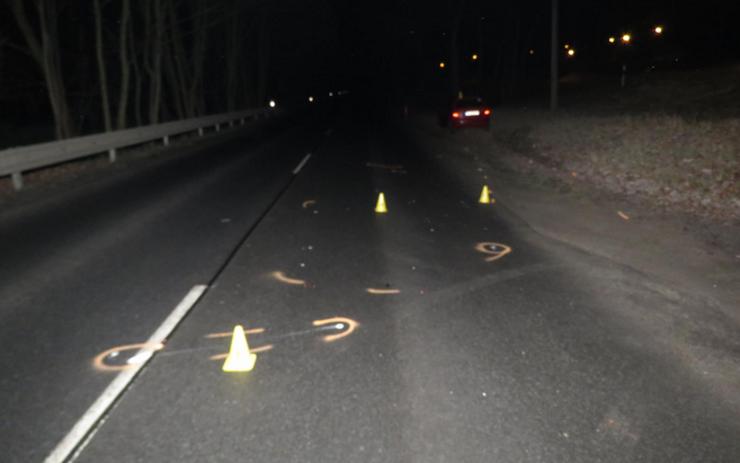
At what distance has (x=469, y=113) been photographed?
2522cm

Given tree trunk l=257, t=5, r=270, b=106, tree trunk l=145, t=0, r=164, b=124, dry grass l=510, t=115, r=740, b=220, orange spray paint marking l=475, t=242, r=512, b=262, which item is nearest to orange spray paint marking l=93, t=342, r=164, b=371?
orange spray paint marking l=475, t=242, r=512, b=262

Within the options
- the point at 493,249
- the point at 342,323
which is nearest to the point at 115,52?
the point at 493,249

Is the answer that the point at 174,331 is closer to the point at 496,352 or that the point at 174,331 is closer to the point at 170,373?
the point at 170,373

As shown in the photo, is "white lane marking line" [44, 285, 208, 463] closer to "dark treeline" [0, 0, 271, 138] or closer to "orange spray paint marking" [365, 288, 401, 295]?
"orange spray paint marking" [365, 288, 401, 295]

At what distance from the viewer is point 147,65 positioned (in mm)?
30453

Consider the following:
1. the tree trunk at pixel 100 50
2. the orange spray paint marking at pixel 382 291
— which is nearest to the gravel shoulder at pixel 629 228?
the orange spray paint marking at pixel 382 291

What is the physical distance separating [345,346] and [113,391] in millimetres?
1779

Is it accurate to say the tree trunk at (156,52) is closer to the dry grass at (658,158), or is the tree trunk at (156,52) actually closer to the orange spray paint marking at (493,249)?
the dry grass at (658,158)

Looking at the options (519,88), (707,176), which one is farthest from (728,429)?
(519,88)

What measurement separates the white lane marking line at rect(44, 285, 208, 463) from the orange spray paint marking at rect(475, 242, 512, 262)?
3.77 m

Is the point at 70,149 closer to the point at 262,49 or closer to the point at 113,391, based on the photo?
the point at 113,391

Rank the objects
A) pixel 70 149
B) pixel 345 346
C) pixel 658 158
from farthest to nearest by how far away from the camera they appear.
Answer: pixel 70 149
pixel 658 158
pixel 345 346

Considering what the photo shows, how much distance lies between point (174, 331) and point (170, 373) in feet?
2.77

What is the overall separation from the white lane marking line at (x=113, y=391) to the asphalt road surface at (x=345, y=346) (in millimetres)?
66
